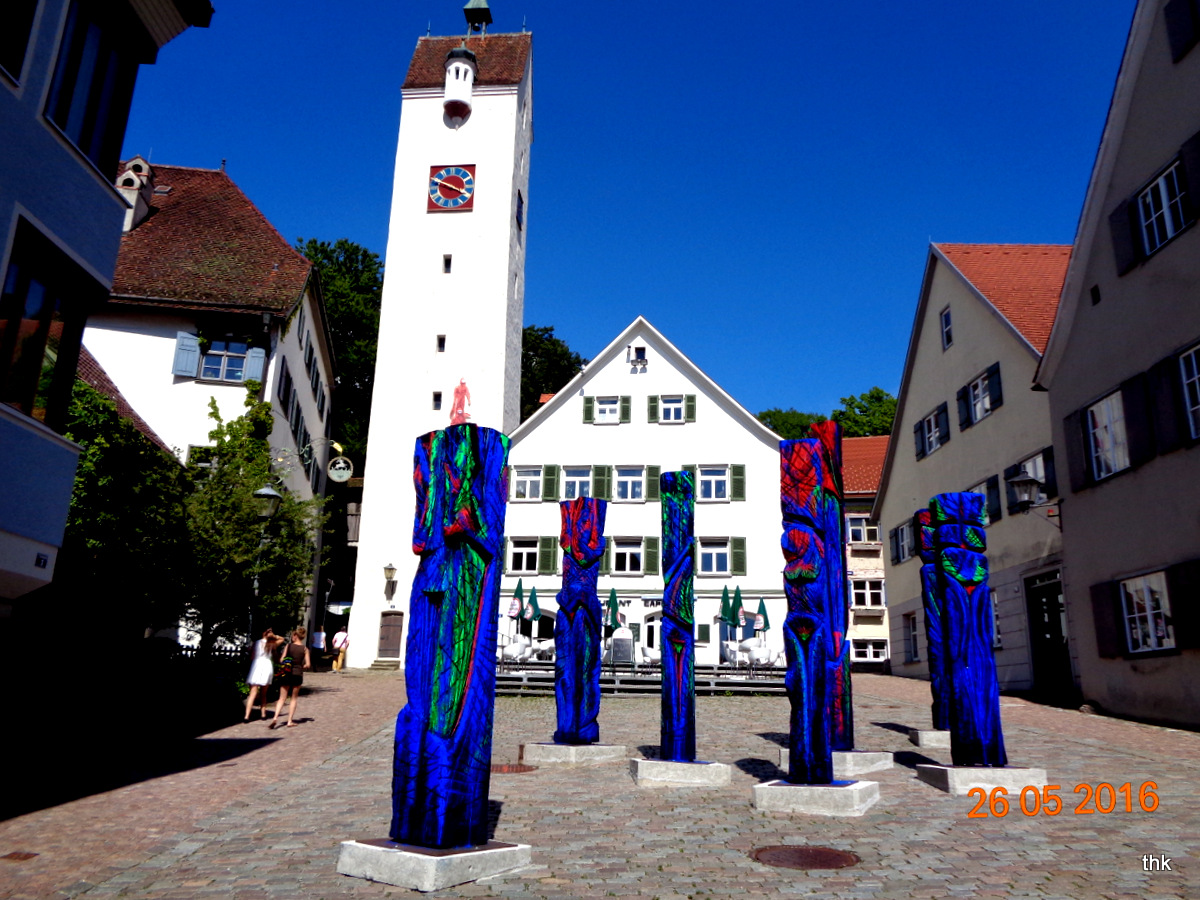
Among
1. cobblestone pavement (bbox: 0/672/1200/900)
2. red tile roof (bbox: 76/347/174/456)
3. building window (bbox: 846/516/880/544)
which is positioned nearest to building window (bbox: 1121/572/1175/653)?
cobblestone pavement (bbox: 0/672/1200/900)

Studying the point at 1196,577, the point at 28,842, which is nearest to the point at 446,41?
the point at 1196,577

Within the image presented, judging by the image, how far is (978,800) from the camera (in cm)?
914

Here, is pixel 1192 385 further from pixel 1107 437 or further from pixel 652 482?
pixel 652 482

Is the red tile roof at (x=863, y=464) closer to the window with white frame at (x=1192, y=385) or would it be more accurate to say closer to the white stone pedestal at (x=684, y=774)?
the window with white frame at (x=1192, y=385)

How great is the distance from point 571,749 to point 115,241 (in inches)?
351

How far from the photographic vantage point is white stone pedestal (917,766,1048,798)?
31.0ft

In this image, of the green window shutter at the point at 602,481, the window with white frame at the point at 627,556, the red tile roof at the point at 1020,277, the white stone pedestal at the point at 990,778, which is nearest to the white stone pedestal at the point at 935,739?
the white stone pedestal at the point at 990,778

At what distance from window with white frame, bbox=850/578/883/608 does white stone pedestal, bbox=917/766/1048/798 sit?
111 ft

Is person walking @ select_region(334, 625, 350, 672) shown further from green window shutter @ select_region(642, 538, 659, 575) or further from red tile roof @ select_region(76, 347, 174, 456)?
red tile roof @ select_region(76, 347, 174, 456)

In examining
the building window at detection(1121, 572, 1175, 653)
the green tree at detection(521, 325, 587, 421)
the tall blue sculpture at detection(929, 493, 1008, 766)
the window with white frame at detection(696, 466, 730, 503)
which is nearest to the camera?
the tall blue sculpture at detection(929, 493, 1008, 766)

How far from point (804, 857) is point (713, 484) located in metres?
27.6

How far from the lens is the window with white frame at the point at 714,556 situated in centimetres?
3341

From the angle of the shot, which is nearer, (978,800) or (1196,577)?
(978,800)

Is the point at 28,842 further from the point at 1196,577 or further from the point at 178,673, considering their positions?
the point at 1196,577
